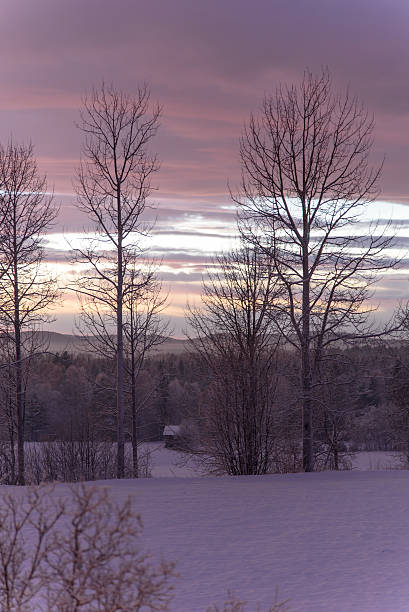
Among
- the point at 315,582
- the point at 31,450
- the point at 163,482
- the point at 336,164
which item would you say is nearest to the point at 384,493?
the point at 163,482

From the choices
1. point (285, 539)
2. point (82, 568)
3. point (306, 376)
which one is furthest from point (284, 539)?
point (306, 376)

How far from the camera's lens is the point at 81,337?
25.8 m

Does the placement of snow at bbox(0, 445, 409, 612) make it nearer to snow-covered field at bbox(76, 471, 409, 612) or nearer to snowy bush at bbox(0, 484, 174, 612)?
snow-covered field at bbox(76, 471, 409, 612)

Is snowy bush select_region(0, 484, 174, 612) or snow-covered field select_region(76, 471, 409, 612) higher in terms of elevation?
snowy bush select_region(0, 484, 174, 612)

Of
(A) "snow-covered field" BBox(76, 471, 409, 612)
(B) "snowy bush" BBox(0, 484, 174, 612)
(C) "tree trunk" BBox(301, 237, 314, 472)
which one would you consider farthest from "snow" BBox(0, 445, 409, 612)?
(C) "tree trunk" BBox(301, 237, 314, 472)

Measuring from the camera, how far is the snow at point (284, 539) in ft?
25.3

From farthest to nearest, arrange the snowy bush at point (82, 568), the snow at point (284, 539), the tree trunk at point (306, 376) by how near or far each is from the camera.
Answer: the tree trunk at point (306, 376) → the snow at point (284, 539) → the snowy bush at point (82, 568)

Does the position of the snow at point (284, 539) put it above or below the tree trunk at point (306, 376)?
below

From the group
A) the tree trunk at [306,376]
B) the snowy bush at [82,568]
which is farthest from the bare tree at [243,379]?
the snowy bush at [82,568]

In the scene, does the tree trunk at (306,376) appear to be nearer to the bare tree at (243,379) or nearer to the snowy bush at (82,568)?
the bare tree at (243,379)

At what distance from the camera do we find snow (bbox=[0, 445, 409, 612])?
772 centimetres

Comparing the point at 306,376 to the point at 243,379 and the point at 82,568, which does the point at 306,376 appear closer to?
the point at 243,379

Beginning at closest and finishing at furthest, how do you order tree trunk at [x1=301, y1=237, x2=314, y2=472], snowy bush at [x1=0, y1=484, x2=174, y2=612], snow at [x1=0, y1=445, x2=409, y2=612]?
snowy bush at [x1=0, y1=484, x2=174, y2=612] → snow at [x1=0, y1=445, x2=409, y2=612] → tree trunk at [x1=301, y1=237, x2=314, y2=472]

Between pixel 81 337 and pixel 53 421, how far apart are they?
37.1 m
